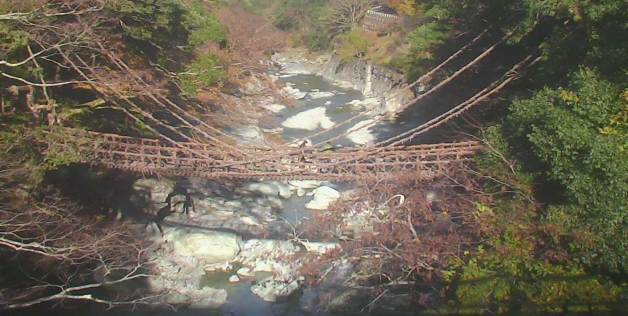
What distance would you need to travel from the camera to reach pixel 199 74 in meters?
10.7

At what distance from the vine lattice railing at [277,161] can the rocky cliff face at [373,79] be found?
22.3 ft

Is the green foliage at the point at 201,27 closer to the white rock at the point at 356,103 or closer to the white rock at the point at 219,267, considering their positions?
the white rock at the point at 219,267

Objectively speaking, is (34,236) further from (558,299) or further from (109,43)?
(558,299)

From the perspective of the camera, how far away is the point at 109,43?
787 centimetres

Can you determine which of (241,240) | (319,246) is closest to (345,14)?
(241,240)

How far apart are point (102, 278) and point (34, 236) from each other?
1.59 meters

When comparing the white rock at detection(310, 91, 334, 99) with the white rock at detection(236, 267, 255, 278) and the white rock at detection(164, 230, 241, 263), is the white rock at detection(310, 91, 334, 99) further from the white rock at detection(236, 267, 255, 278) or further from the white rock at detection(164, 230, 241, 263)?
the white rock at detection(236, 267, 255, 278)

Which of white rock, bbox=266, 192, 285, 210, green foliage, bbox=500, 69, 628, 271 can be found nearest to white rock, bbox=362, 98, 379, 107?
white rock, bbox=266, 192, 285, 210

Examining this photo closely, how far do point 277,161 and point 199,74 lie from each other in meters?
4.78

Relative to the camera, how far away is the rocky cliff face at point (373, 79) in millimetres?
14760

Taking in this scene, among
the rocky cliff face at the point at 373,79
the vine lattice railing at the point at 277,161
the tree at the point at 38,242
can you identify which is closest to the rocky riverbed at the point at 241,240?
the vine lattice railing at the point at 277,161

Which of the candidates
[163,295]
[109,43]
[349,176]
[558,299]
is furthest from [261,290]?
[109,43]

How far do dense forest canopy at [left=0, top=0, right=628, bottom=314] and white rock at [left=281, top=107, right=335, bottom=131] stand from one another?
5951 millimetres

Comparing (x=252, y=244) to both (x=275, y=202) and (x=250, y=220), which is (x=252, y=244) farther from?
(x=275, y=202)
